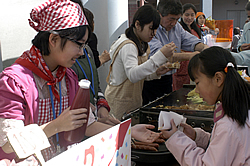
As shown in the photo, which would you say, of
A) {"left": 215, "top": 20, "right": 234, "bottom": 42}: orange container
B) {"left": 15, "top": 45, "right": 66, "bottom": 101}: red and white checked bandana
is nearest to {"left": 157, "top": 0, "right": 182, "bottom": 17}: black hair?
{"left": 215, "top": 20, "right": 234, "bottom": 42}: orange container

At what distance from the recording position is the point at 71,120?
1115mm

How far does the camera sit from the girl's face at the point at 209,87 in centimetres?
155

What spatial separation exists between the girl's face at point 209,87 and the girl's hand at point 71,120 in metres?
0.85

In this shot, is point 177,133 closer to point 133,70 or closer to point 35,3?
point 133,70

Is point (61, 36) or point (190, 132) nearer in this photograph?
point (61, 36)

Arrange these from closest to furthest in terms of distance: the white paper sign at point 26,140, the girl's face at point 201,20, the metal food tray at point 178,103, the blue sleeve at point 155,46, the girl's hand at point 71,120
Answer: the white paper sign at point 26,140, the girl's hand at point 71,120, the metal food tray at point 178,103, the blue sleeve at point 155,46, the girl's face at point 201,20

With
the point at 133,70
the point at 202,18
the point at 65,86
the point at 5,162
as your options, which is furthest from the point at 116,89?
the point at 202,18

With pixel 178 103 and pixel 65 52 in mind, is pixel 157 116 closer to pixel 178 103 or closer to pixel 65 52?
pixel 178 103

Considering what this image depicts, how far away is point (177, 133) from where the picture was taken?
164cm

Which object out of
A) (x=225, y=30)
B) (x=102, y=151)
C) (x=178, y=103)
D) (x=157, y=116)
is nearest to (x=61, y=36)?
(x=102, y=151)

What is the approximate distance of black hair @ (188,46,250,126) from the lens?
141 centimetres

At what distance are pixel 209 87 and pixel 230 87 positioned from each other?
0.51 ft

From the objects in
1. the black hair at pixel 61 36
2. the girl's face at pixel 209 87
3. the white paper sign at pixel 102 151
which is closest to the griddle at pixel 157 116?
the girl's face at pixel 209 87

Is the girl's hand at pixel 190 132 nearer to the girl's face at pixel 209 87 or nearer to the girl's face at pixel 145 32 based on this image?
the girl's face at pixel 209 87
